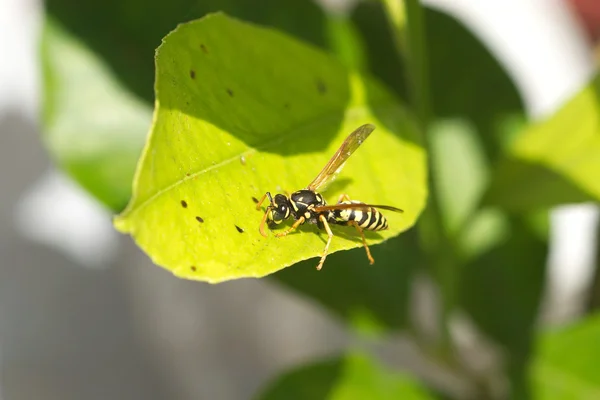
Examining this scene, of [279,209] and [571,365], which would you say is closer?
[279,209]

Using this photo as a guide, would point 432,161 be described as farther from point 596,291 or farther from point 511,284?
point 596,291

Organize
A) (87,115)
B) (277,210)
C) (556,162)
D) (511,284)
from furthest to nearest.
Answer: (511,284) → (87,115) → (556,162) → (277,210)

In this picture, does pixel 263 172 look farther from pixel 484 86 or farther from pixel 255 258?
pixel 484 86

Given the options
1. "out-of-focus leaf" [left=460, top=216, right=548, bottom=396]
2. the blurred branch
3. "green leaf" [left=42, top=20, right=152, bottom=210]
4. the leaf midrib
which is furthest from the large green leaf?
the blurred branch

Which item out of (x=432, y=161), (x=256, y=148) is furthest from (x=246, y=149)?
(x=432, y=161)

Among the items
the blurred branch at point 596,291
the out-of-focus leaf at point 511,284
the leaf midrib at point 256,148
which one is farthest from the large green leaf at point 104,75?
the blurred branch at point 596,291

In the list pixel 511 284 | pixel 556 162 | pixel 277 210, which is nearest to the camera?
pixel 277 210
